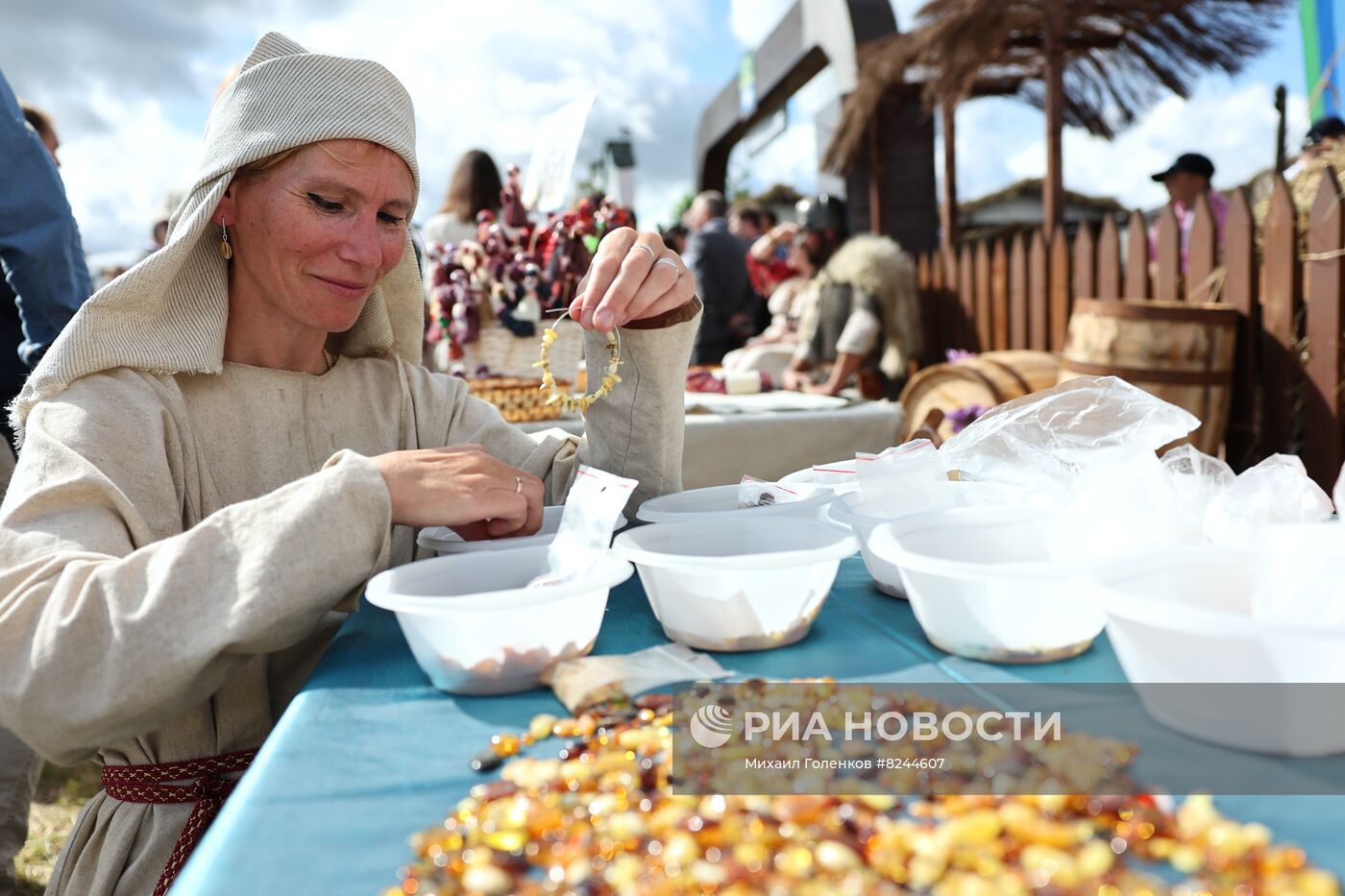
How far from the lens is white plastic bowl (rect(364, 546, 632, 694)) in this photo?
2.88ft

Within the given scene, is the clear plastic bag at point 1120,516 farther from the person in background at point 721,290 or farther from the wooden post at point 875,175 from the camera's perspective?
the wooden post at point 875,175

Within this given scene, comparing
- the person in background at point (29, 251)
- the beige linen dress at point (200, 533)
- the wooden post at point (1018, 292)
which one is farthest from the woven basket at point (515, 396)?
the wooden post at point (1018, 292)

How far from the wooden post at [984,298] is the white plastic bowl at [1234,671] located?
18.5 ft

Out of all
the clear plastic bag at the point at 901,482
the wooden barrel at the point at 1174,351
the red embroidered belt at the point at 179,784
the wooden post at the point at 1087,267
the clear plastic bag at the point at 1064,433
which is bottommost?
the red embroidered belt at the point at 179,784

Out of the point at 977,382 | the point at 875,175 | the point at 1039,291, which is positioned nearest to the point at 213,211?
the point at 977,382

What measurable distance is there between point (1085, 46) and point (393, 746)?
22.3ft

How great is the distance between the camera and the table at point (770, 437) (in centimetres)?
318

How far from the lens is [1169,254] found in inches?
169

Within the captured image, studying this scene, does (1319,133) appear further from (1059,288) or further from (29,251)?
(29,251)

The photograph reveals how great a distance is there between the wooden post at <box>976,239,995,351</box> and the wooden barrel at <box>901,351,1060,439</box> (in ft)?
6.22

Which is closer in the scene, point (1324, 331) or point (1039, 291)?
point (1324, 331)

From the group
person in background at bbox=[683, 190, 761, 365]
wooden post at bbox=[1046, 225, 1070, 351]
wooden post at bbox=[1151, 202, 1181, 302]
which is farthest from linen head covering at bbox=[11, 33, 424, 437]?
person in background at bbox=[683, 190, 761, 365]

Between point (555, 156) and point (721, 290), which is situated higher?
point (555, 156)

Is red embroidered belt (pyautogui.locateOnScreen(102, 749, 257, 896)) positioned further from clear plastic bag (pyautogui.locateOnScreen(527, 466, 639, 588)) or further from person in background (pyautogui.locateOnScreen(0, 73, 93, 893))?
person in background (pyautogui.locateOnScreen(0, 73, 93, 893))
